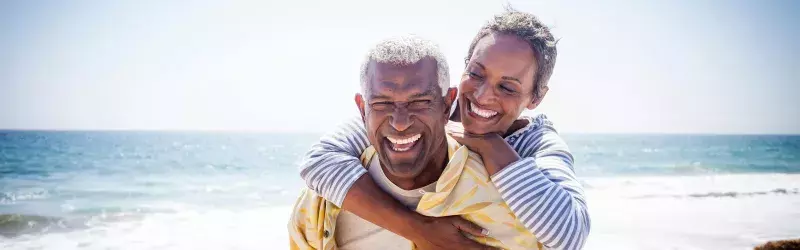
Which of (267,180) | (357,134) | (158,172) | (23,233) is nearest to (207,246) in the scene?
(23,233)

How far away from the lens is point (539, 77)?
9.99 feet

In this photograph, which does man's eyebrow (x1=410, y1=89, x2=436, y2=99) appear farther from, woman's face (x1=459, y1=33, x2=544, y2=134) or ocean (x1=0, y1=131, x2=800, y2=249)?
ocean (x1=0, y1=131, x2=800, y2=249)

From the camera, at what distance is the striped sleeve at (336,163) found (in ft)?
8.11

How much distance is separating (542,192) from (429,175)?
0.54 m

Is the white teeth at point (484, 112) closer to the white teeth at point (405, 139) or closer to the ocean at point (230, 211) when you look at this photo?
the white teeth at point (405, 139)

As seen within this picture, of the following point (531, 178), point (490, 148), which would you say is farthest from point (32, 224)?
point (531, 178)

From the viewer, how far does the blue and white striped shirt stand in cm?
218

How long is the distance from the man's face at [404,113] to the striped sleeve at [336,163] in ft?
0.52

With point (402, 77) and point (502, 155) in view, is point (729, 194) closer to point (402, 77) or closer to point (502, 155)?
point (502, 155)

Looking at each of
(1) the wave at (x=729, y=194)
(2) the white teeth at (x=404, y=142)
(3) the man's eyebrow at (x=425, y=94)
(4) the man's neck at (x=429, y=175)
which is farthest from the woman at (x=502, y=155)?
(1) the wave at (x=729, y=194)

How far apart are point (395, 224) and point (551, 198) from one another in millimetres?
641

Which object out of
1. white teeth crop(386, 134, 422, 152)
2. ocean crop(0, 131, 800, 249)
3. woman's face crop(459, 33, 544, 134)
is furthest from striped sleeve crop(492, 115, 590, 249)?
ocean crop(0, 131, 800, 249)

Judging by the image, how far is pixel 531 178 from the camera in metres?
2.25

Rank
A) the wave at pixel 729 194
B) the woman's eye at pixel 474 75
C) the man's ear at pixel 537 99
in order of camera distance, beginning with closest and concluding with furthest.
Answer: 1. the woman's eye at pixel 474 75
2. the man's ear at pixel 537 99
3. the wave at pixel 729 194
